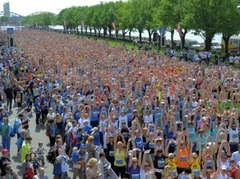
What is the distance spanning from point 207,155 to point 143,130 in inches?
88.3

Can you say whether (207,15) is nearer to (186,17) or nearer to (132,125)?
(186,17)

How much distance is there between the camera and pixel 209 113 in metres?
14.3

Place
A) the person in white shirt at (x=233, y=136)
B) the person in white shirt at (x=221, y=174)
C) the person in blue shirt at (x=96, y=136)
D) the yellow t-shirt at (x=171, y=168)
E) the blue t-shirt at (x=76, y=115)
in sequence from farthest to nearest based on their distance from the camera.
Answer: the blue t-shirt at (x=76, y=115), the person in blue shirt at (x=96, y=136), the person in white shirt at (x=233, y=136), the yellow t-shirt at (x=171, y=168), the person in white shirt at (x=221, y=174)

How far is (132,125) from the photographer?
43.2 ft

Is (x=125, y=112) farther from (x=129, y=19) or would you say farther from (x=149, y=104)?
(x=129, y=19)

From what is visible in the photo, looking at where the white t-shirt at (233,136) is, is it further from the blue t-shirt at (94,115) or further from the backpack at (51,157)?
the backpack at (51,157)

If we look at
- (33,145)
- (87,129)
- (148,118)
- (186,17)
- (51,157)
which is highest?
(186,17)

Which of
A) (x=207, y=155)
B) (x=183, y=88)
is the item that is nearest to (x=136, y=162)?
(x=207, y=155)

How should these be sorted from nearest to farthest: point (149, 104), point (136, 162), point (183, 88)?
point (136, 162) → point (149, 104) → point (183, 88)

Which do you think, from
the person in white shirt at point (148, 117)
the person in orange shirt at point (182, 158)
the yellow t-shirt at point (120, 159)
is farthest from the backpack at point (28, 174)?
the person in white shirt at point (148, 117)

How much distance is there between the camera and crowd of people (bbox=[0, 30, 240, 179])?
35.8 feet

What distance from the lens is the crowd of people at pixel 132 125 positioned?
10.9 m

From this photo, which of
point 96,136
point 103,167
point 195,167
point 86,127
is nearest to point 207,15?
point 86,127

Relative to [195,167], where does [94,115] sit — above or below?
above
